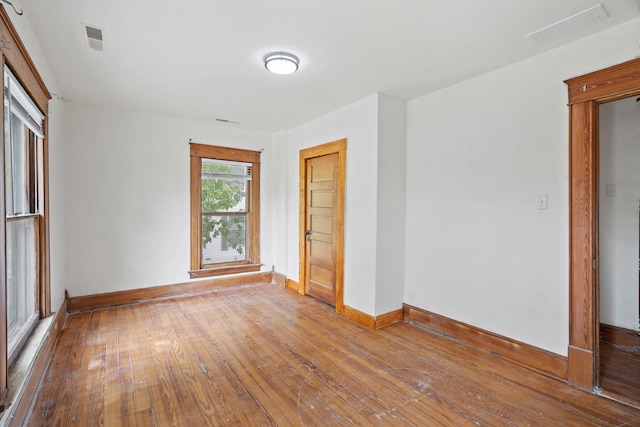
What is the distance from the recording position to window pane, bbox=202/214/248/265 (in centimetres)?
497

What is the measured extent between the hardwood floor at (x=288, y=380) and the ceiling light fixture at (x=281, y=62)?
2.52 metres

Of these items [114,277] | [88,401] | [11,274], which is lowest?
[88,401]

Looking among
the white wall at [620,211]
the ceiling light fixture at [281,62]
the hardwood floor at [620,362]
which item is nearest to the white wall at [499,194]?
the hardwood floor at [620,362]

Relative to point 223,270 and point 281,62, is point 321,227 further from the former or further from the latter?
point 281,62

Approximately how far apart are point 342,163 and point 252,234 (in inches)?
88.2

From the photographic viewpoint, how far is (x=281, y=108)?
405cm

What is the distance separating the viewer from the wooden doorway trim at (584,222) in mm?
2295

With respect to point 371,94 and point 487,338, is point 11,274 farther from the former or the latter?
point 487,338

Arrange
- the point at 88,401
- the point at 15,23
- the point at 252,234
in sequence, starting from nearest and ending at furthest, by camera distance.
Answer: the point at 15,23
the point at 88,401
the point at 252,234

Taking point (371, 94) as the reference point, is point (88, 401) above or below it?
below

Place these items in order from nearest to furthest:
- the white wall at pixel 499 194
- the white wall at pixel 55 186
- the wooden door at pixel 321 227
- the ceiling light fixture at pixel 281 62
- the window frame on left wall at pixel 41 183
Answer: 1. the window frame on left wall at pixel 41 183
2. the white wall at pixel 499 194
3. the ceiling light fixture at pixel 281 62
4. the white wall at pixel 55 186
5. the wooden door at pixel 321 227

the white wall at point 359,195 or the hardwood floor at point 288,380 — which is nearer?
the hardwood floor at point 288,380

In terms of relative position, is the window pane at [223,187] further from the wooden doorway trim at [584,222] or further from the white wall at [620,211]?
the white wall at [620,211]

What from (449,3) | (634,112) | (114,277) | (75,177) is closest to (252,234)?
(114,277)
